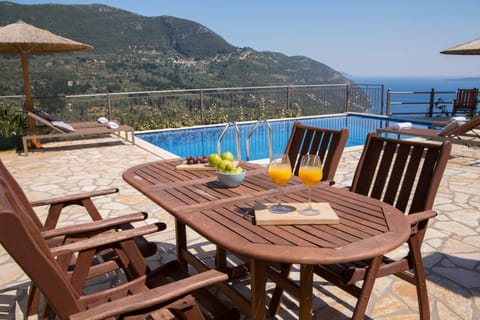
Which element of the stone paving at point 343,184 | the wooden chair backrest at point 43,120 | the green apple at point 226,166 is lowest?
the stone paving at point 343,184

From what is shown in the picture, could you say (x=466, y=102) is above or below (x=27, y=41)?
below

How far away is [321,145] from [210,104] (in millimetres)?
8604

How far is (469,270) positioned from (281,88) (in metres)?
9.70

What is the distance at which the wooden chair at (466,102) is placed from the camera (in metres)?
11.2

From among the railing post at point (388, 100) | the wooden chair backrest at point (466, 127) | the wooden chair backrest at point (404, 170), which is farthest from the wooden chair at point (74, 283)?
the railing post at point (388, 100)

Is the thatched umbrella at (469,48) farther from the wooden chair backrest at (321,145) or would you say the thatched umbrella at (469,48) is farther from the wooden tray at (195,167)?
the wooden tray at (195,167)

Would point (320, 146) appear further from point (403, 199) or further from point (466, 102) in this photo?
point (466, 102)

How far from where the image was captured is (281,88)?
11992 millimetres

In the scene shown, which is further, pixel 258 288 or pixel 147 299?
pixel 258 288

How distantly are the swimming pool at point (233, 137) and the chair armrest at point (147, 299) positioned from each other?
6.98 metres

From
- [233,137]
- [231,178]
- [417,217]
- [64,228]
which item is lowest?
[233,137]

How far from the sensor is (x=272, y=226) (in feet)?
5.27


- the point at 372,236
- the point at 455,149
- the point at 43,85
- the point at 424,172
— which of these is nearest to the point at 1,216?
the point at 372,236

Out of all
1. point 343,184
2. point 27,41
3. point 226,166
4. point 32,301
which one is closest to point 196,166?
point 226,166
